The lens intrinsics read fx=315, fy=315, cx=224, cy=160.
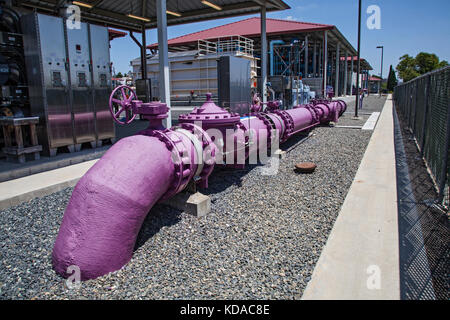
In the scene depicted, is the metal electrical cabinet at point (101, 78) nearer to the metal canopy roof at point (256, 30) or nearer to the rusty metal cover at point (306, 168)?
the rusty metal cover at point (306, 168)

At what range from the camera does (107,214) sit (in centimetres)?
265

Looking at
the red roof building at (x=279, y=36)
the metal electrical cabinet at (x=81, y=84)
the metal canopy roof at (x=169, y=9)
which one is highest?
the red roof building at (x=279, y=36)

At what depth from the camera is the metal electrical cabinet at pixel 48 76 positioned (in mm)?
6422

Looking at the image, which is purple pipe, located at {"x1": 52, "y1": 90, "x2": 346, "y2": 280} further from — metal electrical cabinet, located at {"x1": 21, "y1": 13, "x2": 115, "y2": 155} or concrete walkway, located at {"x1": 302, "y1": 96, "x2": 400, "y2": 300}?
metal electrical cabinet, located at {"x1": 21, "y1": 13, "x2": 115, "y2": 155}

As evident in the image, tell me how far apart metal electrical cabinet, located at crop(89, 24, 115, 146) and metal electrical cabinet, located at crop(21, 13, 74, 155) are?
31.3 inches

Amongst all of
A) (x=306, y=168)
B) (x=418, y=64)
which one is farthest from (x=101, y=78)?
(x=418, y=64)

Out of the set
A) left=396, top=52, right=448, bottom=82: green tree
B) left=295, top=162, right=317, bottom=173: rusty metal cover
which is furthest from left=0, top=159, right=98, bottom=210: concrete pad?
left=396, top=52, right=448, bottom=82: green tree

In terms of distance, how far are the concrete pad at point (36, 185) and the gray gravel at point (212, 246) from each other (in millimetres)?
159

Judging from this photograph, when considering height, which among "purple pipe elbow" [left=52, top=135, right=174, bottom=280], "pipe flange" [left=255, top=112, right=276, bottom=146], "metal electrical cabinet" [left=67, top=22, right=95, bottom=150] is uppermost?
"metal electrical cabinet" [left=67, top=22, right=95, bottom=150]

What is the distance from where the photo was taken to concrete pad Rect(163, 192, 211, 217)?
4.04m

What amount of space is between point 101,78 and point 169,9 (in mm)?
6729

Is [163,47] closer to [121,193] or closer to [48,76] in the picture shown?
[48,76]

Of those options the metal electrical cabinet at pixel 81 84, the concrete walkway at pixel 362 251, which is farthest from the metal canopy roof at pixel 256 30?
the concrete walkway at pixel 362 251

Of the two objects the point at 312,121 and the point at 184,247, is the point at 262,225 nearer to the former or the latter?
the point at 184,247
